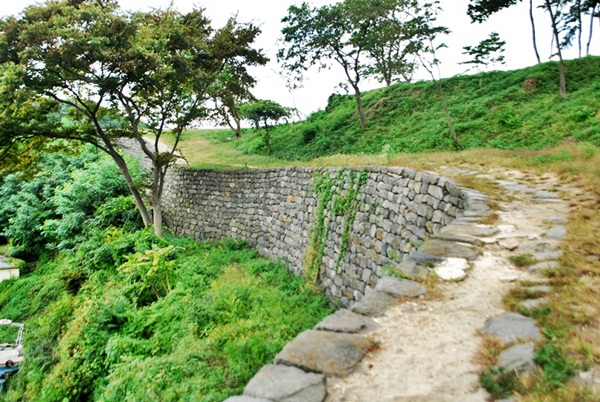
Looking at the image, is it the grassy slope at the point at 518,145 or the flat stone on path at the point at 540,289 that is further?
the flat stone on path at the point at 540,289

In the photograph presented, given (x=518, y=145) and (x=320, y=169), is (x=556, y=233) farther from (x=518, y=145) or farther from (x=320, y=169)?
(x=518, y=145)

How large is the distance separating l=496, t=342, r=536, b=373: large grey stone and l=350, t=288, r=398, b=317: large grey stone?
3.03 feet

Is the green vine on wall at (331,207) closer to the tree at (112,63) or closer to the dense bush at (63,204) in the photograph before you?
A: the tree at (112,63)

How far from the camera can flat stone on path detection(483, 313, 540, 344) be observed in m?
2.48

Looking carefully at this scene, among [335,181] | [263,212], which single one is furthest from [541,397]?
[263,212]

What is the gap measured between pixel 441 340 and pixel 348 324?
0.63 m

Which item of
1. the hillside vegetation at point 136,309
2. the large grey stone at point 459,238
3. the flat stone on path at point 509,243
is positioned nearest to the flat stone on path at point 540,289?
the flat stone on path at point 509,243

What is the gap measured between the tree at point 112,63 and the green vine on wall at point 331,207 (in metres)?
5.48

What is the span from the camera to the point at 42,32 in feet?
32.2

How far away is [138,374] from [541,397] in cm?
523

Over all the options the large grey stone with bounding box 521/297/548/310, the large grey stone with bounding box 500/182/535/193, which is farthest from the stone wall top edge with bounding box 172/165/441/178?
the large grey stone with bounding box 521/297/548/310

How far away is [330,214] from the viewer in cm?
→ 870

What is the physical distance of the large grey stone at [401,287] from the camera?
328cm

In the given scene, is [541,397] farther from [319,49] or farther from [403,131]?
[319,49]
